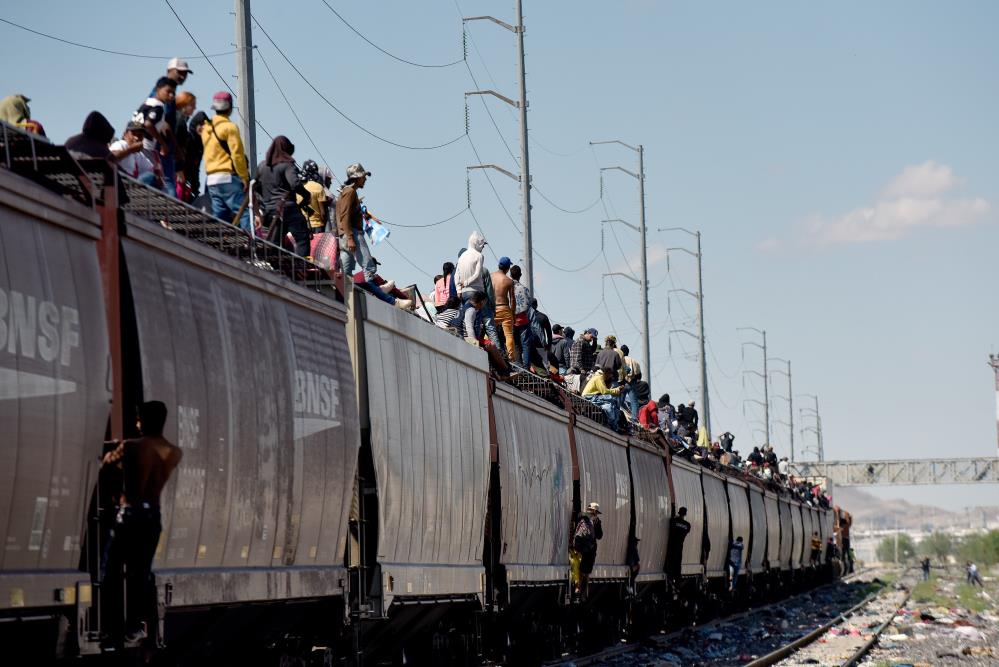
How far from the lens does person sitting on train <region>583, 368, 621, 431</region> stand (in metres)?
24.8

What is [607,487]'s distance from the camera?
22766mm

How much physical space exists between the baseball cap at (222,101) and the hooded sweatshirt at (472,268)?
653 cm

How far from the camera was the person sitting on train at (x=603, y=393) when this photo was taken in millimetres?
24781

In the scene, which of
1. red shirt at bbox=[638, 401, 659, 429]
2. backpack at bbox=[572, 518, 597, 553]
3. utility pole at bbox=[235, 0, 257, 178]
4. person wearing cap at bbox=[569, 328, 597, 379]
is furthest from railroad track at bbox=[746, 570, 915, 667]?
utility pole at bbox=[235, 0, 257, 178]

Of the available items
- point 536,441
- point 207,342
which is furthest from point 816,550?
point 207,342

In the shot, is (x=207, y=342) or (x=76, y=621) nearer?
(x=76, y=621)

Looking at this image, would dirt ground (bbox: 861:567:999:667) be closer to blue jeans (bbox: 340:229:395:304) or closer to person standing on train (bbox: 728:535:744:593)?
person standing on train (bbox: 728:535:744:593)

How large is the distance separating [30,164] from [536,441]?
11.2 metres

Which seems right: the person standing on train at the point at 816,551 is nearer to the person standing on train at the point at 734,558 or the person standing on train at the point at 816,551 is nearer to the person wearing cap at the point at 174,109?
the person standing on train at the point at 734,558

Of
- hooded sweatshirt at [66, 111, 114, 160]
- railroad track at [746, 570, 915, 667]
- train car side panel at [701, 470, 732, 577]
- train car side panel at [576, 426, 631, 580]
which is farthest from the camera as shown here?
train car side panel at [701, 470, 732, 577]

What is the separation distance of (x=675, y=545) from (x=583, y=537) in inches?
365

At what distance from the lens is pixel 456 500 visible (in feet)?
48.2

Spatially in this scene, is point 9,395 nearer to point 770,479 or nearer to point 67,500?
point 67,500

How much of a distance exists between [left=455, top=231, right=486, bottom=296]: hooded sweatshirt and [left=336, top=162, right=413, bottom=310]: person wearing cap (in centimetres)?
418
